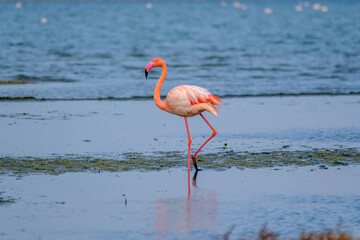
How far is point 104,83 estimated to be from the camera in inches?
1089

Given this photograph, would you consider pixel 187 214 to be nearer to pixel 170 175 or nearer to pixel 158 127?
pixel 170 175

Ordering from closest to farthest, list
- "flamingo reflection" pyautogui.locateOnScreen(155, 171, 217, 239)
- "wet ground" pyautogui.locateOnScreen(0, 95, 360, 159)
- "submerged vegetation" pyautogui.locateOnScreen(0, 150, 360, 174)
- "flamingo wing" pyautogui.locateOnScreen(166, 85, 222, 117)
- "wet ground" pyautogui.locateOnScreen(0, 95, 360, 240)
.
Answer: "flamingo reflection" pyautogui.locateOnScreen(155, 171, 217, 239), "wet ground" pyautogui.locateOnScreen(0, 95, 360, 240), "submerged vegetation" pyautogui.locateOnScreen(0, 150, 360, 174), "flamingo wing" pyautogui.locateOnScreen(166, 85, 222, 117), "wet ground" pyautogui.locateOnScreen(0, 95, 360, 159)

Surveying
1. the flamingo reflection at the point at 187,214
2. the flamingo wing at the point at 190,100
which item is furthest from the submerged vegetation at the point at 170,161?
the flamingo reflection at the point at 187,214

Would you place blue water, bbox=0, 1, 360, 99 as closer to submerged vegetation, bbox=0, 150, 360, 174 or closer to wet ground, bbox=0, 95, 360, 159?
wet ground, bbox=0, 95, 360, 159

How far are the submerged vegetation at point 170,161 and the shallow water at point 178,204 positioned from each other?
0.39m

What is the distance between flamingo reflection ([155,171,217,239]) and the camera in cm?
816

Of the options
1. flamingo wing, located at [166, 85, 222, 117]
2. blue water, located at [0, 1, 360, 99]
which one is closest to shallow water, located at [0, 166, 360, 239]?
flamingo wing, located at [166, 85, 222, 117]

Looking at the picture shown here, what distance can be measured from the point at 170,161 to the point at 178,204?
9.55 ft

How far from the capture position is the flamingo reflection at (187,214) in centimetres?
816

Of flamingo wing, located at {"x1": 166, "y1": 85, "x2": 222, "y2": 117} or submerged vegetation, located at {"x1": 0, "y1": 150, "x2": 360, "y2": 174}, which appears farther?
flamingo wing, located at {"x1": 166, "y1": 85, "x2": 222, "y2": 117}

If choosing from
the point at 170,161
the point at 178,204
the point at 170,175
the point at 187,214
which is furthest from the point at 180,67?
the point at 187,214

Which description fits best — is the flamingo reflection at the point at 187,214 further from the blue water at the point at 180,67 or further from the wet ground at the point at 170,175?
the blue water at the point at 180,67

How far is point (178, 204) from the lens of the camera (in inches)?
368

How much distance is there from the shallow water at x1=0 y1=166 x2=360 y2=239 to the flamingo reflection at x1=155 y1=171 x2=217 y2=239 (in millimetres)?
11
